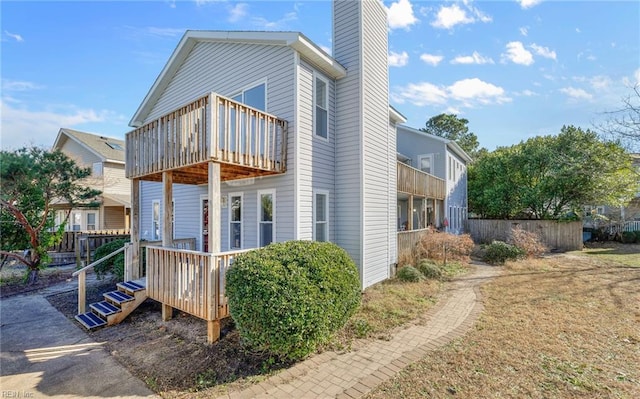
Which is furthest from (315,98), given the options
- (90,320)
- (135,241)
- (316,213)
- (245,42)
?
(90,320)

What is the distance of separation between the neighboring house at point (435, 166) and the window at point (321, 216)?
10.7 metres

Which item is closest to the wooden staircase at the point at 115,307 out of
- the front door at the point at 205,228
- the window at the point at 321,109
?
the front door at the point at 205,228

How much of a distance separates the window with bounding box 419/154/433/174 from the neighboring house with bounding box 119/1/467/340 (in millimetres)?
9308

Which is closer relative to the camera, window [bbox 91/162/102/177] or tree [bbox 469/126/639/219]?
tree [bbox 469/126/639/219]

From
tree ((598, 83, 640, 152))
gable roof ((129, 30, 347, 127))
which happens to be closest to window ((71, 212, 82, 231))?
gable roof ((129, 30, 347, 127))

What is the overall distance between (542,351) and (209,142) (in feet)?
23.1

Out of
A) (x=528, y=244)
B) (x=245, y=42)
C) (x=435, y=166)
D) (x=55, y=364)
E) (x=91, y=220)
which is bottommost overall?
(x=55, y=364)

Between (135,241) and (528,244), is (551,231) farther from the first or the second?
(135,241)

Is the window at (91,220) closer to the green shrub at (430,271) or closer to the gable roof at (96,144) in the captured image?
the gable roof at (96,144)

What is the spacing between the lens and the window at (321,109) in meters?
8.12

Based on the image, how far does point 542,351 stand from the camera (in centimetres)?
462

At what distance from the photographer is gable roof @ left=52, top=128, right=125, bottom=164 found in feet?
63.3

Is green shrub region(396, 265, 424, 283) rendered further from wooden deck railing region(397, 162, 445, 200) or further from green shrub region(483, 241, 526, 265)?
green shrub region(483, 241, 526, 265)

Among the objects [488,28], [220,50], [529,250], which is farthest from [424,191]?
[220,50]
